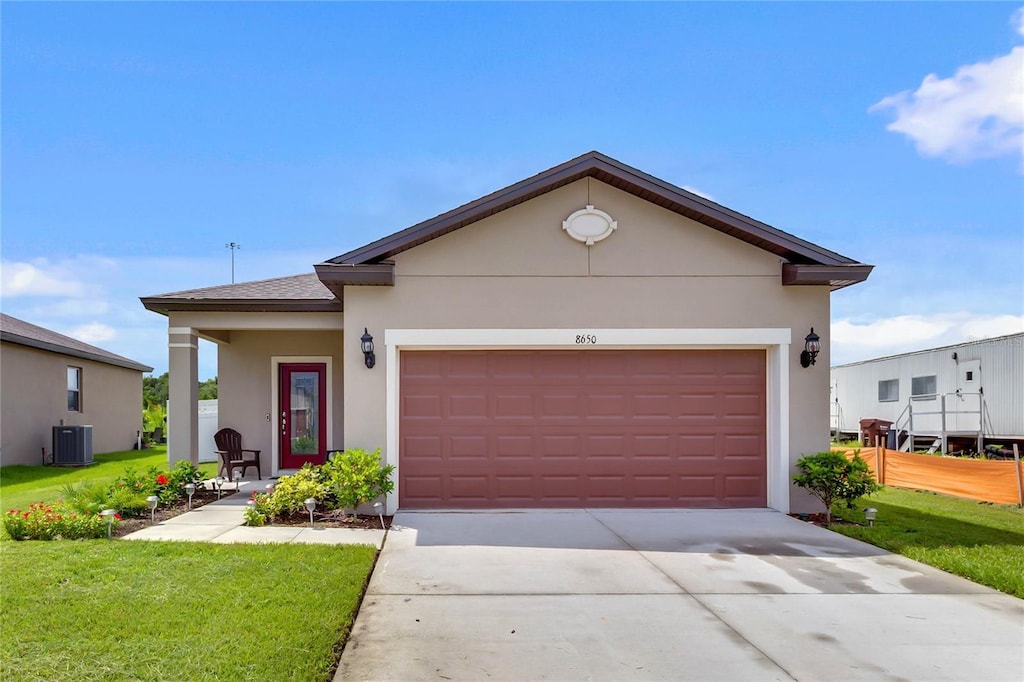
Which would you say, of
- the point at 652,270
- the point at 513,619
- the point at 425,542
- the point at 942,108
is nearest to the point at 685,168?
the point at 942,108

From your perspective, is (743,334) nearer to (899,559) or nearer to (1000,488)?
(899,559)

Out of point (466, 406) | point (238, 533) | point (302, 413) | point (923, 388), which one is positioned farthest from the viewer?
point (923, 388)

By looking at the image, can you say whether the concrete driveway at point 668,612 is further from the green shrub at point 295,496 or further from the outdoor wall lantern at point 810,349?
the outdoor wall lantern at point 810,349

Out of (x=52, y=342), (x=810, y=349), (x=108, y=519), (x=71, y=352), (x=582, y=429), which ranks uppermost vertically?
(x=52, y=342)

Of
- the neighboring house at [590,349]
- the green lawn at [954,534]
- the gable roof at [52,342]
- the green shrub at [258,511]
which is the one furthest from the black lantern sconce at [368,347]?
the gable roof at [52,342]

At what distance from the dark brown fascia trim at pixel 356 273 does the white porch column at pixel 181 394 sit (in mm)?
3350

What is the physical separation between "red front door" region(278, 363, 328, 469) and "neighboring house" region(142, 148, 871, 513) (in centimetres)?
422

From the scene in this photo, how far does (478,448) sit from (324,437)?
16.3 feet

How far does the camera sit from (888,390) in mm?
22375

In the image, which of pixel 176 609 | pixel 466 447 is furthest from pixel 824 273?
pixel 176 609

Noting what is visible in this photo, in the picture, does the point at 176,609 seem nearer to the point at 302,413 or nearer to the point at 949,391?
the point at 302,413

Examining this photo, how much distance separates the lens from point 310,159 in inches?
719

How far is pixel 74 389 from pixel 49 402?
5.24 feet

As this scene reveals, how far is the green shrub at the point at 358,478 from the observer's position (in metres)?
8.62
